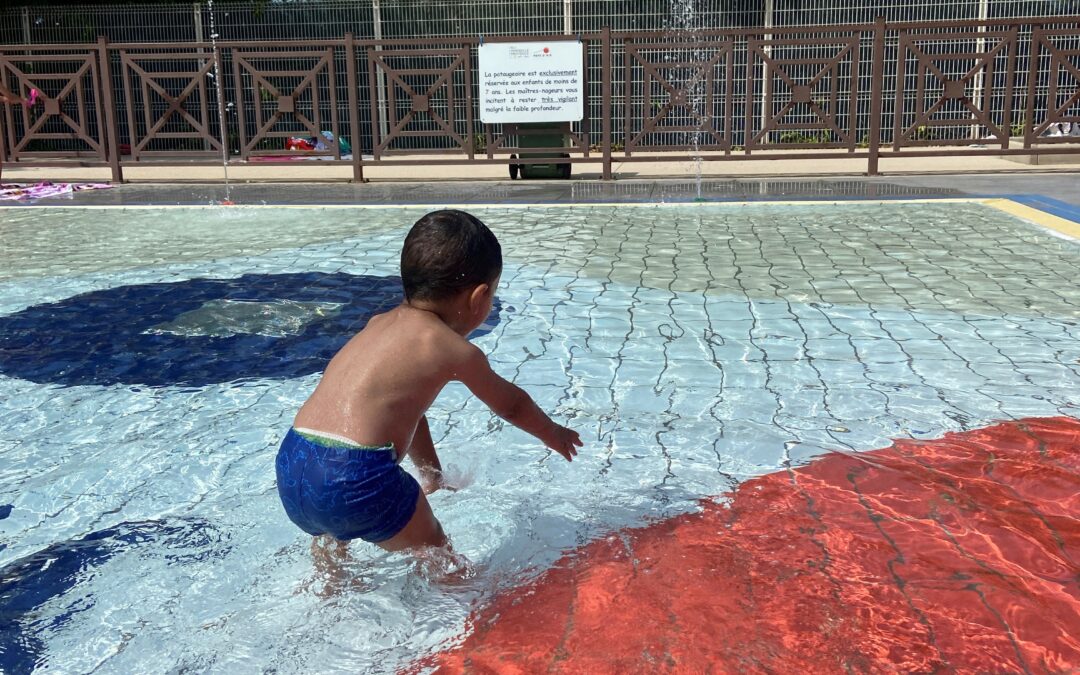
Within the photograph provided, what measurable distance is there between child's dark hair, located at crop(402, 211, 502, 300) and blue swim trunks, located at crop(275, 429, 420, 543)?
446 mm

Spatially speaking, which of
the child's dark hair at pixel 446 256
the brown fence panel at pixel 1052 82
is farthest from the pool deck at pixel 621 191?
the child's dark hair at pixel 446 256

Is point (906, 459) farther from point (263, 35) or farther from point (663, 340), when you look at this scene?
point (263, 35)

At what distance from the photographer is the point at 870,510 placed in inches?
123

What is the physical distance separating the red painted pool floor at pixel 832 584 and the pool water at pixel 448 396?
20cm

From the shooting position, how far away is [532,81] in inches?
494

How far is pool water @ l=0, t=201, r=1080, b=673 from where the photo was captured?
106 inches

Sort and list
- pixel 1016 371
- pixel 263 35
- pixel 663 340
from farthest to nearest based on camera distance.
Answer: pixel 263 35 < pixel 663 340 < pixel 1016 371

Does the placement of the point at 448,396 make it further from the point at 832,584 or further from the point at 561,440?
the point at 832,584

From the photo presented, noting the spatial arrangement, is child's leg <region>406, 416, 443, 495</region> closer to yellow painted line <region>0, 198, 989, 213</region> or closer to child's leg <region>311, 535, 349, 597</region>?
child's leg <region>311, 535, 349, 597</region>

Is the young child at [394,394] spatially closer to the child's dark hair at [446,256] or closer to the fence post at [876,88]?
the child's dark hair at [446,256]


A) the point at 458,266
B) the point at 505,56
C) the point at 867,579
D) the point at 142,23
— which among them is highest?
the point at 142,23

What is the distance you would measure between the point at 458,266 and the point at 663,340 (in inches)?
113

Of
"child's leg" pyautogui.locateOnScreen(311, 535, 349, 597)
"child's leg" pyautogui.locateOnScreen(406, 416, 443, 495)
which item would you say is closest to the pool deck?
"child's leg" pyautogui.locateOnScreen(406, 416, 443, 495)

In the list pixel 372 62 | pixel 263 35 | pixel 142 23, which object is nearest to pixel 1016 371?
pixel 372 62
